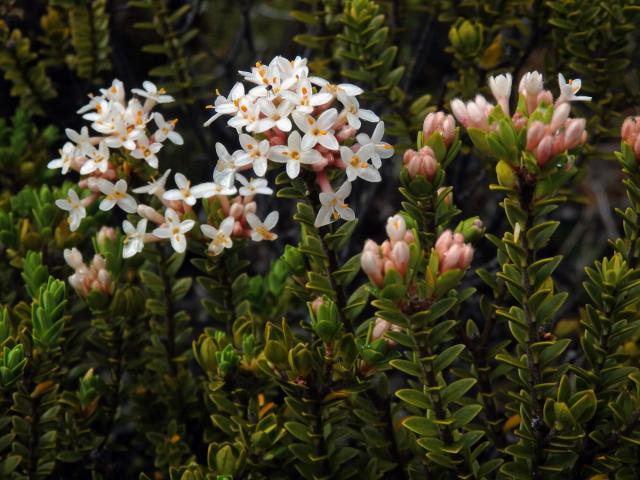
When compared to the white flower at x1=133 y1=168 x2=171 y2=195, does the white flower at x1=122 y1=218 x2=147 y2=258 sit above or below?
below

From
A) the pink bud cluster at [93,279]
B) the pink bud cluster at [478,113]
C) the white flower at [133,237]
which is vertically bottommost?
the pink bud cluster at [93,279]

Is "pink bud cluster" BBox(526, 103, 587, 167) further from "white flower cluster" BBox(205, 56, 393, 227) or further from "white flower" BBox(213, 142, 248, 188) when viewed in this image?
"white flower" BBox(213, 142, 248, 188)

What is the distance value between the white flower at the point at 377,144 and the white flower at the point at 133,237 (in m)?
0.69

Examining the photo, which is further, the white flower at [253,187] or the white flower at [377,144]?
the white flower at [253,187]

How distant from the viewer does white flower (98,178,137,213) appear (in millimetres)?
2152

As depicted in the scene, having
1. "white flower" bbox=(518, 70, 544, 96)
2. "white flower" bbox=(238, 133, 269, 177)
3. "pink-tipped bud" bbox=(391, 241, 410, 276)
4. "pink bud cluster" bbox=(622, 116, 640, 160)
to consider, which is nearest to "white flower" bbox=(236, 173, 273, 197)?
"white flower" bbox=(238, 133, 269, 177)

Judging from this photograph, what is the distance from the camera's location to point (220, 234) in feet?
6.65

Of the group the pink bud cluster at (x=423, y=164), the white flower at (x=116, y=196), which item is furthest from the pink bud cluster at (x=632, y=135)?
the white flower at (x=116, y=196)

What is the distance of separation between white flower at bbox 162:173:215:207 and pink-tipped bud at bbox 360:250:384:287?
628 mm

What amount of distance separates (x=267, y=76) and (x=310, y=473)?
101 cm

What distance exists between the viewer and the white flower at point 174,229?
2036 mm

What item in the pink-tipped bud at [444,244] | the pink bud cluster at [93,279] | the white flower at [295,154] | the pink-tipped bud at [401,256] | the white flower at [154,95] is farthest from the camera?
the white flower at [154,95]

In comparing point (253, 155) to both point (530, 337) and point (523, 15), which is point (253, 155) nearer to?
point (530, 337)

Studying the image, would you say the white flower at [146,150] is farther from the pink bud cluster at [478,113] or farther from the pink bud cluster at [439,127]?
the pink bud cluster at [478,113]
